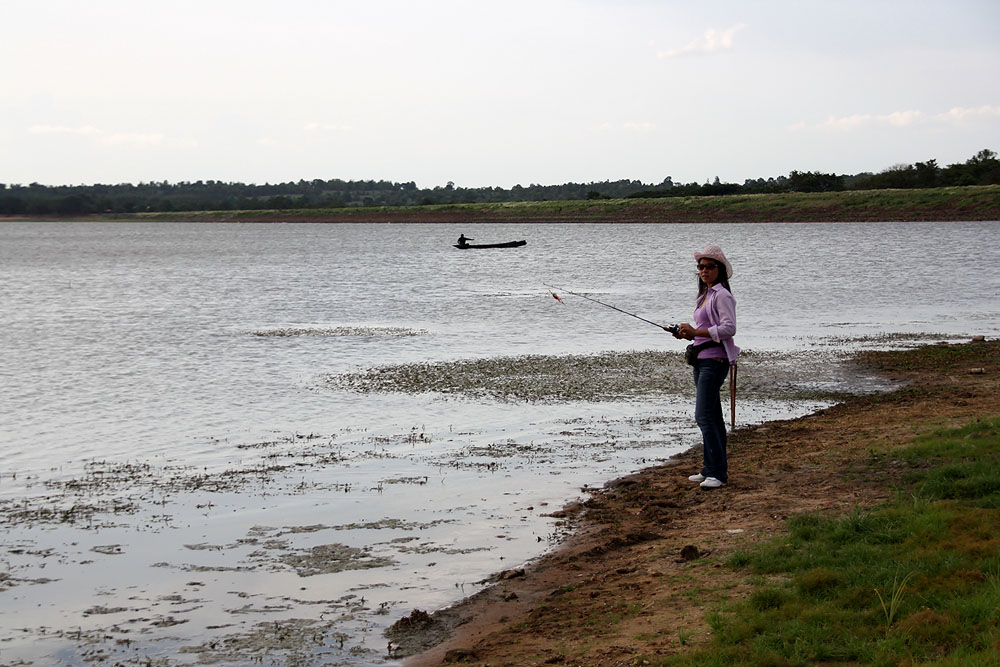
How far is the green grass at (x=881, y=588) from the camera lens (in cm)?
537

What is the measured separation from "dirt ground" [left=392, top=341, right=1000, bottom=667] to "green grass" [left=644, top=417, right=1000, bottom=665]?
0.29 metres

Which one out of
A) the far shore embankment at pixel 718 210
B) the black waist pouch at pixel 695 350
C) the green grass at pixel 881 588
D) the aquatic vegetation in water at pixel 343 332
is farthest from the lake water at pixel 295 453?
the far shore embankment at pixel 718 210

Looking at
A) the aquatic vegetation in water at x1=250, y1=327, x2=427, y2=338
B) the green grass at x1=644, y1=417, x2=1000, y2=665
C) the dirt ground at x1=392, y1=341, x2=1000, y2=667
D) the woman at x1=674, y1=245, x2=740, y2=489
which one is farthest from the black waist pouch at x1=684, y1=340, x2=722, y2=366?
the aquatic vegetation in water at x1=250, y1=327, x2=427, y2=338

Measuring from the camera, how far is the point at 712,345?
946 centimetres

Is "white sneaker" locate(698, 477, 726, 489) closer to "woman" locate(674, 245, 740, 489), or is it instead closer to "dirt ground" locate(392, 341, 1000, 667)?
"woman" locate(674, 245, 740, 489)

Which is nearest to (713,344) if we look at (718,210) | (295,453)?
(295,453)

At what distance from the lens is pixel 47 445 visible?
1337 centimetres

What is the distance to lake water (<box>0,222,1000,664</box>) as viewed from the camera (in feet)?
25.1

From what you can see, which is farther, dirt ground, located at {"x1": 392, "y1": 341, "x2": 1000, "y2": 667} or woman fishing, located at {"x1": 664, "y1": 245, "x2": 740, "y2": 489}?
woman fishing, located at {"x1": 664, "y1": 245, "x2": 740, "y2": 489}

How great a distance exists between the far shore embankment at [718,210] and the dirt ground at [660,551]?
9361 centimetres

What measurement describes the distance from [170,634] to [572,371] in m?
12.3

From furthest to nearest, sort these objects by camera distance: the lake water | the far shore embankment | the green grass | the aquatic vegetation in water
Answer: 1. the far shore embankment
2. the aquatic vegetation in water
3. the lake water
4. the green grass

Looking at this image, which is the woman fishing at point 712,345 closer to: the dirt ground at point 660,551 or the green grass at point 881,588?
the dirt ground at point 660,551

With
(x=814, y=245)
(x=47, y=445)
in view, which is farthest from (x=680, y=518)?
(x=814, y=245)
